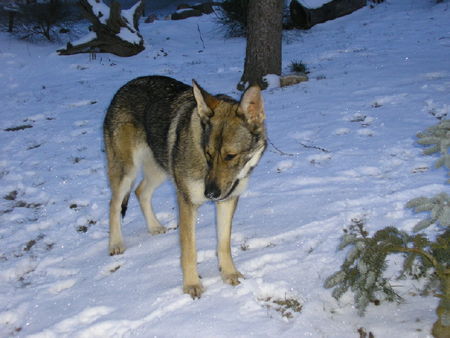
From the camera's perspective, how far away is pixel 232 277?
13.1 feet

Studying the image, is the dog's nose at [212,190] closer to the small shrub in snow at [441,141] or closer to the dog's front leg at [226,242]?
the dog's front leg at [226,242]

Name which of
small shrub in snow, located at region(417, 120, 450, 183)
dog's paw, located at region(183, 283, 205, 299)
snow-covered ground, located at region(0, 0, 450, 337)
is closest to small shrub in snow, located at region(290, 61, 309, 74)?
snow-covered ground, located at region(0, 0, 450, 337)

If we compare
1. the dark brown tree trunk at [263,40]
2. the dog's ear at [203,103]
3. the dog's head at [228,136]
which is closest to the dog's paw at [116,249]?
the dog's head at [228,136]

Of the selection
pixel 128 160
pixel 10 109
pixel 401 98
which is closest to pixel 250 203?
pixel 128 160

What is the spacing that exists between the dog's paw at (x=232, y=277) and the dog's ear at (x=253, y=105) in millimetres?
1334

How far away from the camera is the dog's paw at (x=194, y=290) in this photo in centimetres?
384

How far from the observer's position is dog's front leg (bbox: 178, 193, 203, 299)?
3.90 meters

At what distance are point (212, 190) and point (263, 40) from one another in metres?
7.10

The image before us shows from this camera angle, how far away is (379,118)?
7426mm

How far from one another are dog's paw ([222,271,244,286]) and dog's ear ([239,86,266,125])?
133 cm

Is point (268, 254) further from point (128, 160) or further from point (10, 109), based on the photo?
point (10, 109)

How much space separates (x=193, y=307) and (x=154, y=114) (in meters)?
2.02

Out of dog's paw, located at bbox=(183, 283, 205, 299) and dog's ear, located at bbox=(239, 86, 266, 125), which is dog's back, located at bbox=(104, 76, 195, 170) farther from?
dog's paw, located at bbox=(183, 283, 205, 299)

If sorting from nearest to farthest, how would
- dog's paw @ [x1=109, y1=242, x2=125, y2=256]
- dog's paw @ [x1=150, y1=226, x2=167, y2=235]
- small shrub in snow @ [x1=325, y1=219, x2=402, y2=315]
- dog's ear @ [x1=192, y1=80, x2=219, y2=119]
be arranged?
small shrub in snow @ [x1=325, y1=219, x2=402, y2=315], dog's ear @ [x1=192, y1=80, x2=219, y2=119], dog's paw @ [x1=109, y1=242, x2=125, y2=256], dog's paw @ [x1=150, y1=226, x2=167, y2=235]
